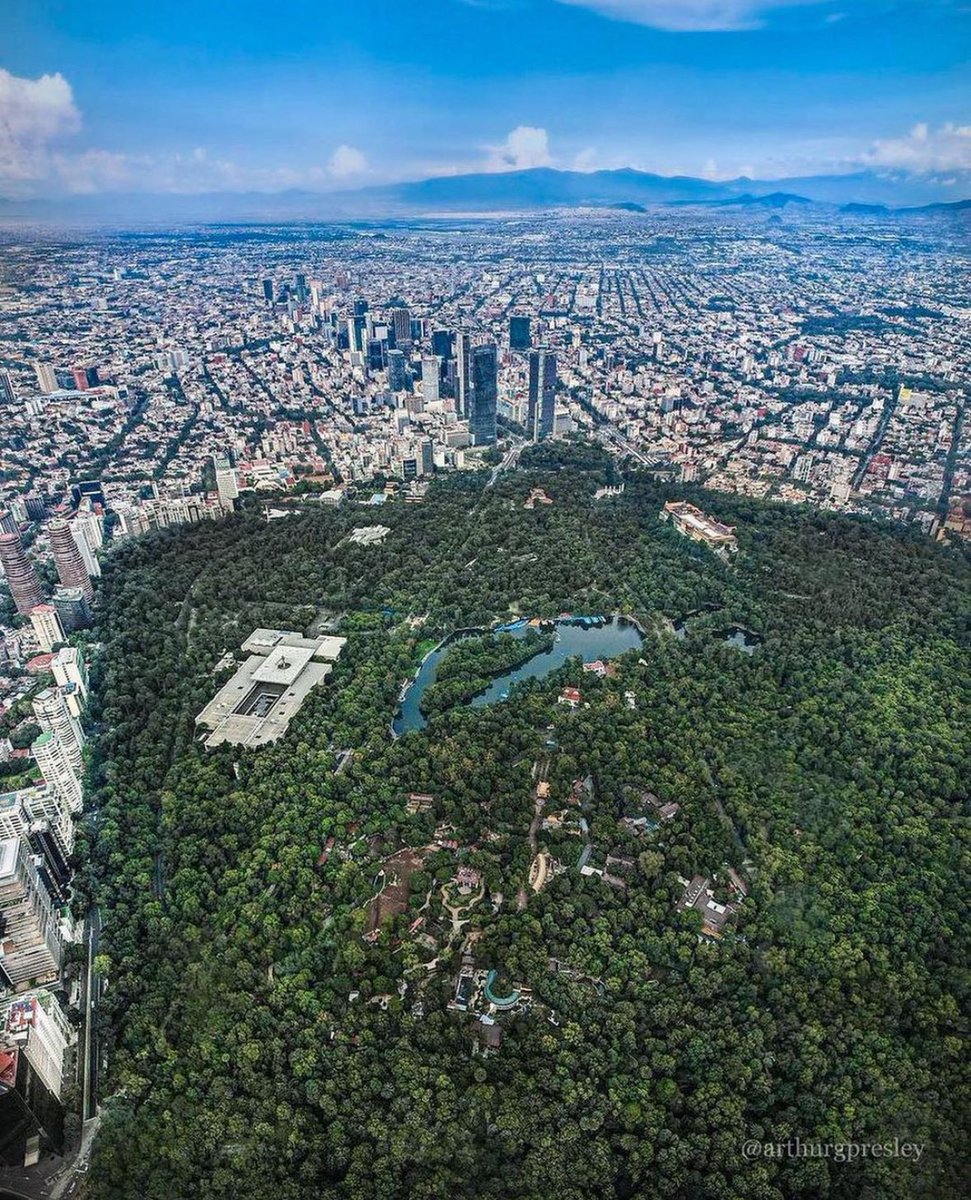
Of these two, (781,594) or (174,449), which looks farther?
(174,449)

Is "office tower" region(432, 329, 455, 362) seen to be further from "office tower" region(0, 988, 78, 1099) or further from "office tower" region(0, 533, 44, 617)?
"office tower" region(0, 988, 78, 1099)

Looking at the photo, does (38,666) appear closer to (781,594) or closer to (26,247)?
(26,247)

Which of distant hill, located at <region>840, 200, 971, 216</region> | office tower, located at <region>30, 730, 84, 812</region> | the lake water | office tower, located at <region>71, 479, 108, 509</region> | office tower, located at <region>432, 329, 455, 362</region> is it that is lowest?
the lake water

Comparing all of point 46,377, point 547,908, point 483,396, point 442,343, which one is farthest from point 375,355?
point 547,908

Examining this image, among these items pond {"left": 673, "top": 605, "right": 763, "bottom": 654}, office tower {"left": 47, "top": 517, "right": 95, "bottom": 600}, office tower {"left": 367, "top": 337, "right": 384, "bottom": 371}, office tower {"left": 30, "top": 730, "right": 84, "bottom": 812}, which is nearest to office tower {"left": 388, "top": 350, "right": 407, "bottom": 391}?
office tower {"left": 367, "top": 337, "right": 384, "bottom": 371}

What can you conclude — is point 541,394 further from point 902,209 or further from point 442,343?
point 902,209

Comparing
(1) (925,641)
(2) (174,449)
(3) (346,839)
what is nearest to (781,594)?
(1) (925,641)
